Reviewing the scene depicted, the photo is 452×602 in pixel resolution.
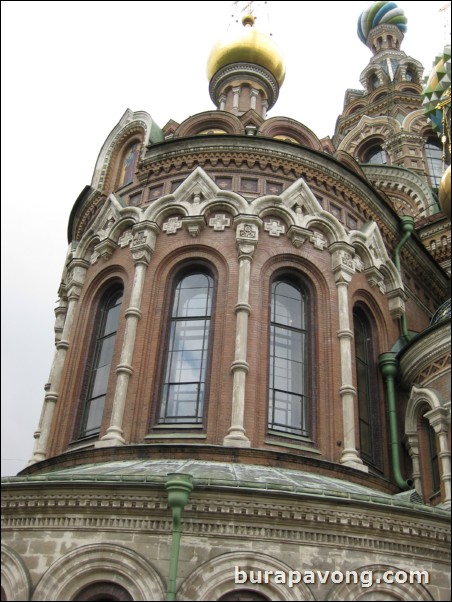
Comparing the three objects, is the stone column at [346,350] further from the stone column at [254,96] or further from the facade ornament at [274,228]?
the stone column at [254,96]

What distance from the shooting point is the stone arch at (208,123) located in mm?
15414

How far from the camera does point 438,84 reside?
15672mm

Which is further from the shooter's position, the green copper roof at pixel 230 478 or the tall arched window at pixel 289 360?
the tall arched window at pixel 289 360

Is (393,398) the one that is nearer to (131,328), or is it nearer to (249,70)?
(131,328)

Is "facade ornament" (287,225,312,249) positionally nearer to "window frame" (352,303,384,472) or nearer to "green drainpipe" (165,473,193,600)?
"window frame" (352,303,384,472)

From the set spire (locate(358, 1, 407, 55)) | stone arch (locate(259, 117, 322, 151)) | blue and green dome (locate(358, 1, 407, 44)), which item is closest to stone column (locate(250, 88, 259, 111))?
stone arch (locate(259, 117, 322, 151))

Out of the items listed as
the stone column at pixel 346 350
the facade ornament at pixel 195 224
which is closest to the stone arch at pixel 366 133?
the stone column at pixel 346 350

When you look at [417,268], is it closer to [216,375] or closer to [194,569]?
[216,375]

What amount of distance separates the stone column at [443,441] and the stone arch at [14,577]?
18.9 feet

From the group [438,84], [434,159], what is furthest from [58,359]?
[434,159]

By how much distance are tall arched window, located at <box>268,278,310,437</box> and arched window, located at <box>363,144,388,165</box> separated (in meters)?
17.2

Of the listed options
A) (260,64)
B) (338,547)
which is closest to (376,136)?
(260,64)

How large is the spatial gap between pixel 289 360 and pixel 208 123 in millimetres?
6121

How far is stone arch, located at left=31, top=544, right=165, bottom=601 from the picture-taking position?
830 cm
